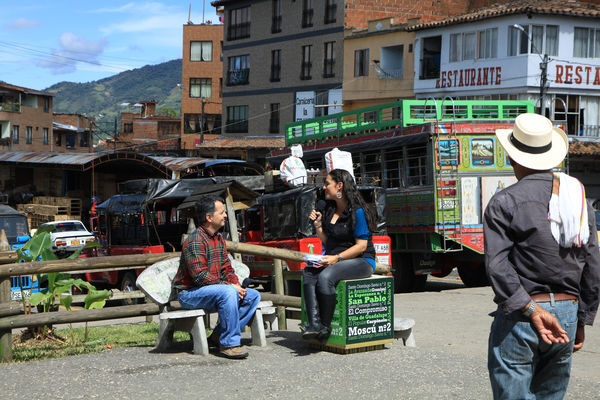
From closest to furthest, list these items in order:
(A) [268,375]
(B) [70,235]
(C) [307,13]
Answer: (A) [268,375] → (B) [70,235] → (C) [307,13]

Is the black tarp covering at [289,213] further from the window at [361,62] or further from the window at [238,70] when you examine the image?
the window at [238,70]

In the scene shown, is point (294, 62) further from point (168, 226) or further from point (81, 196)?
point (168, 226)

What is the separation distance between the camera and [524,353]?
4.29 meters

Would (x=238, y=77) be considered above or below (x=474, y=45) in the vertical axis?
above

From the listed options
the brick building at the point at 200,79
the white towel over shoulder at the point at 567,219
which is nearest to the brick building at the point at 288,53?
the brick building at the point at 200,79

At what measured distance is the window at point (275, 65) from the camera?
173 feet

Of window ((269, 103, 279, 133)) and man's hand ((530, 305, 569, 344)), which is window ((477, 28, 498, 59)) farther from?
man's hand ((530, 305, 569, 344))

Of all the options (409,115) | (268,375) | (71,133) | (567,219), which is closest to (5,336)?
(268,375)

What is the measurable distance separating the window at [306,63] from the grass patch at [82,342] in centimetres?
3961

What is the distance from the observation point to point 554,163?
4.52m

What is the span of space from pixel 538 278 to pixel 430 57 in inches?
1534

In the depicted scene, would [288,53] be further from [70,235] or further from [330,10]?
[70,235]

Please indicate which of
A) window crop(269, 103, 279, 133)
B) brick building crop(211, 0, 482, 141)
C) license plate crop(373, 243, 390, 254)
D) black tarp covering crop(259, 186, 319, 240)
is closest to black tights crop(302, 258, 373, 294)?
black tarp covering crop(259, 186, 319, 240)

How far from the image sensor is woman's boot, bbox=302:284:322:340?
8391mm
